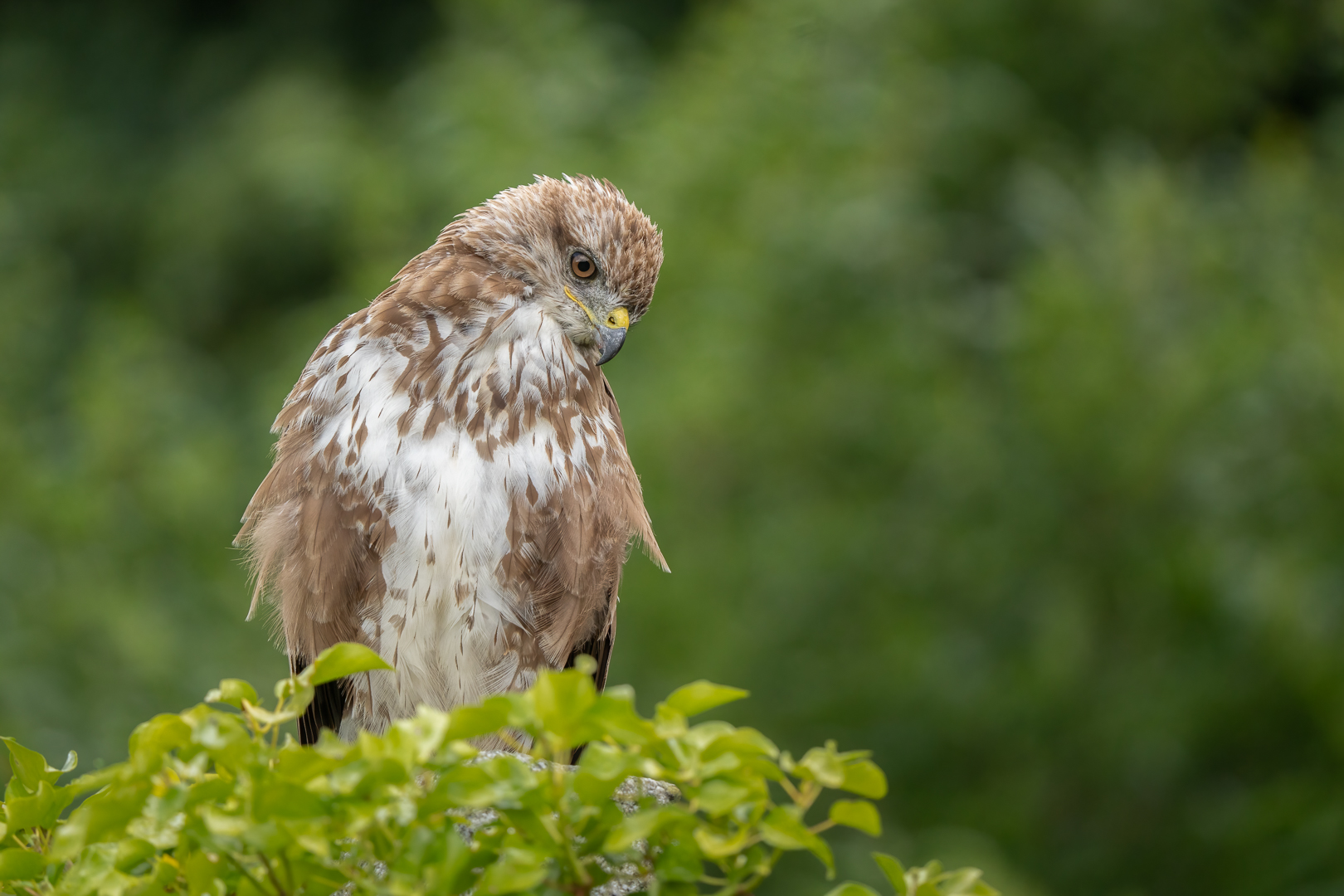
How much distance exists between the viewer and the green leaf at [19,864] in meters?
1.35

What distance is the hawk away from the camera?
2.40m

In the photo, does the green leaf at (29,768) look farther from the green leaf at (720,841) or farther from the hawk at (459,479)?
the hawk at (459,479)

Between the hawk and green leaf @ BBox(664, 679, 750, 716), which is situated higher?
the hawk

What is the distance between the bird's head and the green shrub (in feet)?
4.83

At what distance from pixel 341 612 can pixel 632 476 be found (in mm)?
641

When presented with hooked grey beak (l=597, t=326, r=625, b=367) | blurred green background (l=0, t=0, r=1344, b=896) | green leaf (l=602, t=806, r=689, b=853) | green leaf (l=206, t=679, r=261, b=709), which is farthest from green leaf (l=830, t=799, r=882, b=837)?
blurred green background (l=0, t=0, r=1344, b=896)

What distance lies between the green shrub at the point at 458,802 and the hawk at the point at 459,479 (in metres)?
1.15

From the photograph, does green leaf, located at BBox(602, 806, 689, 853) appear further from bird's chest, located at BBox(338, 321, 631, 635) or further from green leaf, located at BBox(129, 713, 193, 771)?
bird's chest, located at BBox(338, 321, 631, 635)

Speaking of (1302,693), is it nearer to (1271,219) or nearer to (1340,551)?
(1340,551)

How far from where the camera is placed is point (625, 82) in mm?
7055

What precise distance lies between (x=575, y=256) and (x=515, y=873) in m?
1.72

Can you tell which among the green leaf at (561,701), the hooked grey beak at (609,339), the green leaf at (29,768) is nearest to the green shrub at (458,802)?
the green leaf at (561,701)

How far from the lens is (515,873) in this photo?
1.12m

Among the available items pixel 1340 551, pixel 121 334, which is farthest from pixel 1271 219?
pixel 121 334
